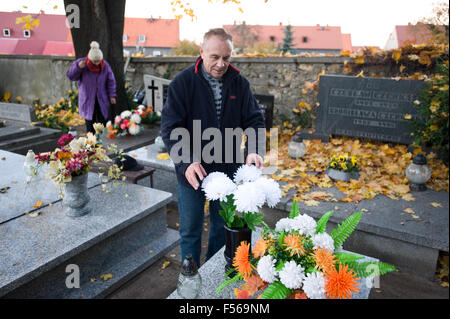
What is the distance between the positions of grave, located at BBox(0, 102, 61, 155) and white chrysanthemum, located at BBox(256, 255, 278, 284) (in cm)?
549

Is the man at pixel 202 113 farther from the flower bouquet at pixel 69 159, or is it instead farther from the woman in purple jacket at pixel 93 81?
the woman in purple jacket at pixel 93 81

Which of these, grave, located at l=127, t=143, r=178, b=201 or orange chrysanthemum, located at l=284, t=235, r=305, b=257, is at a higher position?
orange chrysanthemum, located at l=284, t=235, r=305, b=257

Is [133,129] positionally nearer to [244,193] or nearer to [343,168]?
[343,168]

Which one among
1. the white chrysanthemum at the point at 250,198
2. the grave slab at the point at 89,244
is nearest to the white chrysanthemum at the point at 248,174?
the white chrysanthemum at the point at 250,198

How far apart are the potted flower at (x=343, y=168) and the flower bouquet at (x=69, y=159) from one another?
296cm

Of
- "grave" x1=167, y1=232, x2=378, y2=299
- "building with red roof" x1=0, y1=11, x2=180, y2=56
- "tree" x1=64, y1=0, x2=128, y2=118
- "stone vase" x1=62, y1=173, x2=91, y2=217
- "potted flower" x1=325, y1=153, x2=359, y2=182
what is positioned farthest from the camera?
"building with red roof" x1=0, y1=11, x2=180, y2=56

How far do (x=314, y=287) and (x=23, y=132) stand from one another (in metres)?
6.21

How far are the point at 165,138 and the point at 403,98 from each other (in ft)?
14.2

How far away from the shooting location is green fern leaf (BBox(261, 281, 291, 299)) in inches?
56.3

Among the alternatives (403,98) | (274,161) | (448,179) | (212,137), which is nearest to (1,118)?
(274,161)

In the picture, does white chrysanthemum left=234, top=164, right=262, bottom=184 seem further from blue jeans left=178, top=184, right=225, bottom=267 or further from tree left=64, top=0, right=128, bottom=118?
tree left=64, top=0, right=128, bottom=118

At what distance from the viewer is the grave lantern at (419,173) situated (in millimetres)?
3918

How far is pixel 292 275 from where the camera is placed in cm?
140

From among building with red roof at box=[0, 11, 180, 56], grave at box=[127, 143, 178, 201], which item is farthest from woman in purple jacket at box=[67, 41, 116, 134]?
building with red roof at box=[0, 11, 180, 56]
